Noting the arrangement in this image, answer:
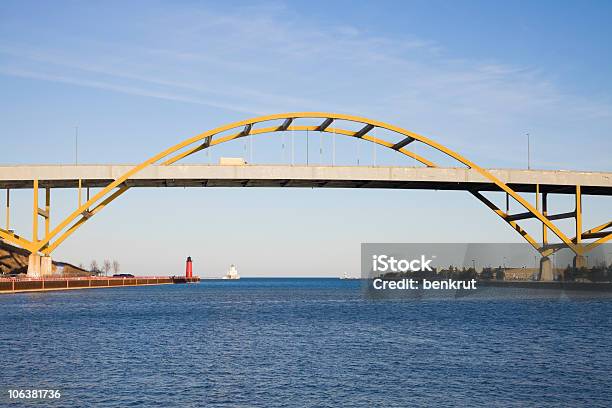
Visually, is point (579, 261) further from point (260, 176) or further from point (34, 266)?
point (34, 266)

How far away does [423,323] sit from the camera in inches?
2083

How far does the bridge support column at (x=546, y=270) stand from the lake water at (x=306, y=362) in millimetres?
48582

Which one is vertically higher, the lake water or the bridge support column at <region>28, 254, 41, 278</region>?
the bridge support column at <region>28, 254, 41, 278</region>

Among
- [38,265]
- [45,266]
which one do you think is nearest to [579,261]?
[45,266]

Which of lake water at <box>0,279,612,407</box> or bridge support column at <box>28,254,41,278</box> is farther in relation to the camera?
bridge support column at <box>28,254,41,278</box>

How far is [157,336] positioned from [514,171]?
63572 mm

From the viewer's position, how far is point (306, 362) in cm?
3216

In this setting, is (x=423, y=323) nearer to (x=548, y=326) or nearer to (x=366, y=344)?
(x=548, y=326)

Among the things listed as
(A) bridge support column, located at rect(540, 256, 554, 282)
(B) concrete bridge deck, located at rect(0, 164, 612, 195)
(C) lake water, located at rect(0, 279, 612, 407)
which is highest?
(B) concrete bridge deck, located at rect(0, 164, 612, 195)

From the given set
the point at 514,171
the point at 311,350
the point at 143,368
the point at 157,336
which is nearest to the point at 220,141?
the point at 514,171

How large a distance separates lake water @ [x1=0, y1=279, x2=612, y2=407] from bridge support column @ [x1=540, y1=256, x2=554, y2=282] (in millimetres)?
48582

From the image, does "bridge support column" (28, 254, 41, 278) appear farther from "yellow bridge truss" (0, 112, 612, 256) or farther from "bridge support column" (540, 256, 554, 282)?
"bridge support column" (540, 256, 554, 282)

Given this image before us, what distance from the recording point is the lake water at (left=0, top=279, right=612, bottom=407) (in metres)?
24.9

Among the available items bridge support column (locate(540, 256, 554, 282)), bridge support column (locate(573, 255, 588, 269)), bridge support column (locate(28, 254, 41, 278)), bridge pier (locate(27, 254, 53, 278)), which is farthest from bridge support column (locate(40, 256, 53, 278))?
bridge support column (locate(573, 255, 588, 269))
